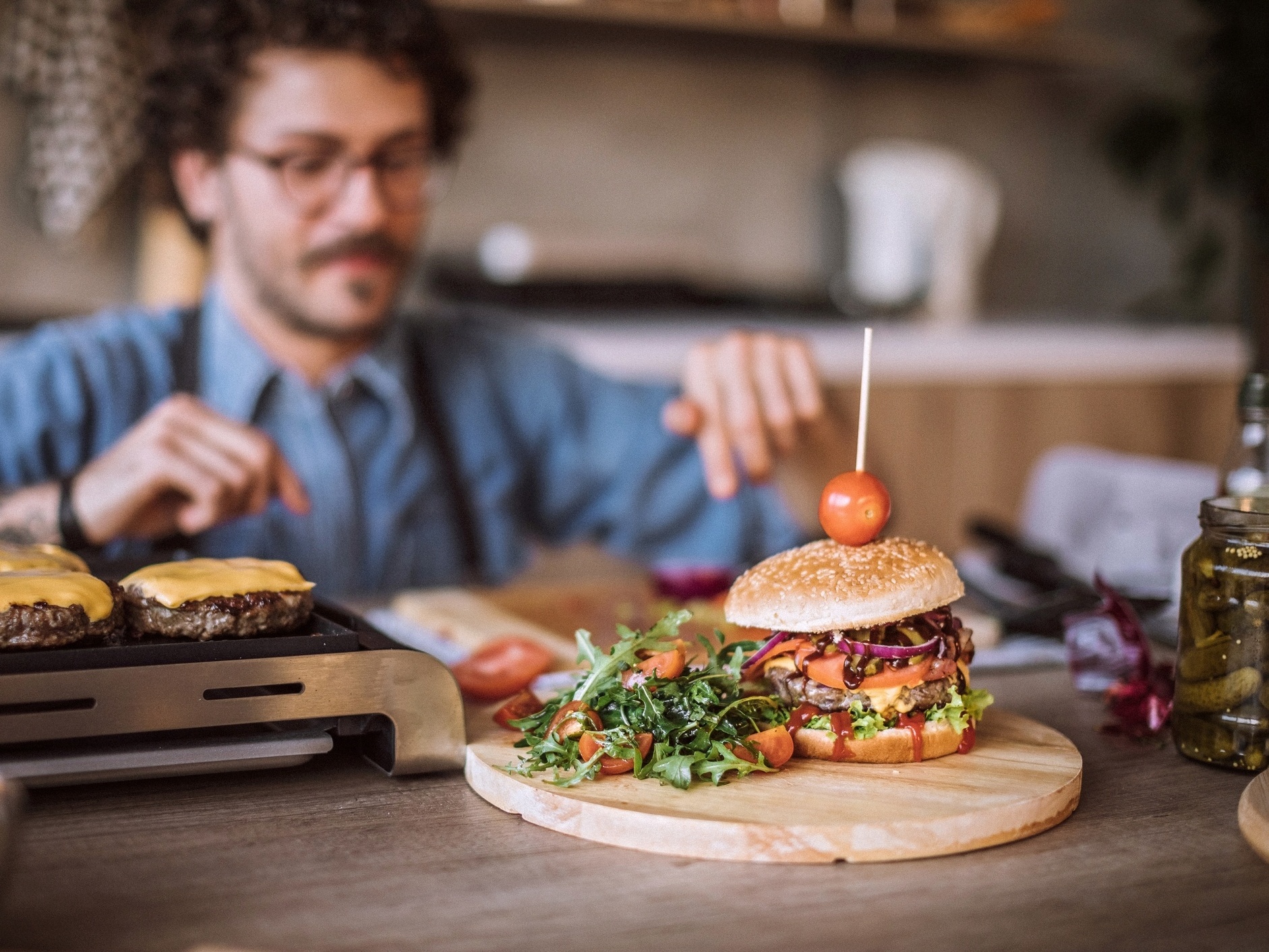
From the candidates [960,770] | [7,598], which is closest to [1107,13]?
[960,770]

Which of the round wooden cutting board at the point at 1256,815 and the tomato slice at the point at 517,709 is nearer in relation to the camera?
the round wooden cutting board at the point at 1256,815

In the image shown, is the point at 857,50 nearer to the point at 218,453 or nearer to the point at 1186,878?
the point at 218,453

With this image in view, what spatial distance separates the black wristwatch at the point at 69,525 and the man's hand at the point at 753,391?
88 cm

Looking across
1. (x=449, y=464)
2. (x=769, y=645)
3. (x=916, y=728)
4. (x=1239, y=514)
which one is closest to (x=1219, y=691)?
(x=1239, y=514)

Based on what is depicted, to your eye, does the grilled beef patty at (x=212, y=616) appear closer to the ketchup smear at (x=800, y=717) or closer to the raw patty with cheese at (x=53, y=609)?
the raw patty with cheese at (x=53, y=609)

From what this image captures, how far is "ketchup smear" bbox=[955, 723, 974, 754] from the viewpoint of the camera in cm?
116

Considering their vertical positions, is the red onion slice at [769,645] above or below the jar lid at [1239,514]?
Answer: below

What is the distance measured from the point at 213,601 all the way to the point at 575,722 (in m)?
0.32

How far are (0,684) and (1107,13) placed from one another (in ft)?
16.4

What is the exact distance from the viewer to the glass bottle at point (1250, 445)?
1342 mm

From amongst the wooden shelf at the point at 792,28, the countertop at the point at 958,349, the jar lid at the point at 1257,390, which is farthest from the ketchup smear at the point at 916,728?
the wooden shelf at the point at 792,28

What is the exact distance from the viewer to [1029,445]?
4.20 metres

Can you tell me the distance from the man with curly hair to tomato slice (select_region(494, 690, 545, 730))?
4.30ft

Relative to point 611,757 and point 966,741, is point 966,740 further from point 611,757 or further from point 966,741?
point 611,757
